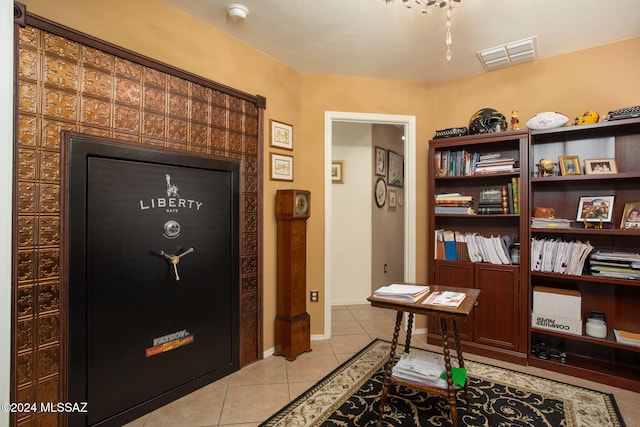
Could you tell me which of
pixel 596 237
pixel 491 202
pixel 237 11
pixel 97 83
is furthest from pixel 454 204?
pixel 97 83

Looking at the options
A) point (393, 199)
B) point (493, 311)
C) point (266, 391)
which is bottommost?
point (266, 391)

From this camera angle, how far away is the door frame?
321 centimetres

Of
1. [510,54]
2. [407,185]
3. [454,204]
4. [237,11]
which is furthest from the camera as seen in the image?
[407,185]

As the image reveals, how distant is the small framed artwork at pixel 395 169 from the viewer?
4.91 metres

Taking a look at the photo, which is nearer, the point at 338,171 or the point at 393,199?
the point at 338,171

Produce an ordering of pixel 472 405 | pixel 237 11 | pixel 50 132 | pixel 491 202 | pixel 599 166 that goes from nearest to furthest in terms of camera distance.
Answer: pixel 50 132, pixel 472 405, pixel 237 11, pixel 599 166, pixel 491 202

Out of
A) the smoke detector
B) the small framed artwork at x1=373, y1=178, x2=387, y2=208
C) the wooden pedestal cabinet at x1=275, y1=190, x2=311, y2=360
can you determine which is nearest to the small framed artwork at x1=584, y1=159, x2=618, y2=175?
the wooden pedestal cabinet at x1=275, y1=190, x2=311, y2=360

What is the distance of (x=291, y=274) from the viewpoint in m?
2.79

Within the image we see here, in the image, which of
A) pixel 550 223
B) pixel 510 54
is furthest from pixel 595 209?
pixel 510 54

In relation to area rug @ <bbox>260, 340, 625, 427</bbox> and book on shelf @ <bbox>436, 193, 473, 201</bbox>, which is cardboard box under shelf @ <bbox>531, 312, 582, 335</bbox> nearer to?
area rug @ <bbox>260, 340, 625, 427</bbox>

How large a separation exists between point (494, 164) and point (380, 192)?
6.34 feet

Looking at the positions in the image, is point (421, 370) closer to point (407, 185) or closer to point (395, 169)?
point (407, 185)

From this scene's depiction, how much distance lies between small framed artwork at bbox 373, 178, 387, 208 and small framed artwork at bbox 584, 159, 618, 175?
94.3 inches

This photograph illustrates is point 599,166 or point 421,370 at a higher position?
point 599,166
